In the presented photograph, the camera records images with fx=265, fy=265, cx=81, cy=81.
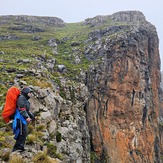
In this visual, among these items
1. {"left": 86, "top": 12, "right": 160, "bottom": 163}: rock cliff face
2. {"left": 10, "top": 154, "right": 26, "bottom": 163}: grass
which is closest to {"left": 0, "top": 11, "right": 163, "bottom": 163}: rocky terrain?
{"left": 86, "top": 12, "right": 160, "bottom": 163}: rock cliff face

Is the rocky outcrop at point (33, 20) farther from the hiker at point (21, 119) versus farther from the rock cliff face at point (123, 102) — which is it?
the hiker at point (21, 119)

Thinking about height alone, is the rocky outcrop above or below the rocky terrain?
above

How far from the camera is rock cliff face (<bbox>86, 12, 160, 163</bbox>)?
151 feet

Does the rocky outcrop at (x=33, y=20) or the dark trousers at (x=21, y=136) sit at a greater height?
the rocky outcrop at (x=33, y=20)

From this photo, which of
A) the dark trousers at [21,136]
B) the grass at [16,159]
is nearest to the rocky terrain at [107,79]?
the dark trousers at [21,136]

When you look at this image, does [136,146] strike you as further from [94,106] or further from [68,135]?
[68,135]

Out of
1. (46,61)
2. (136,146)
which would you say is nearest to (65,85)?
(46,61)

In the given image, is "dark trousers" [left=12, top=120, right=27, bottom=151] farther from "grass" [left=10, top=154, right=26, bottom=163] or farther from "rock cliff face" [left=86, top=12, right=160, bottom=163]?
"rock cliff face" [left=86, top=12, right=160, bottom=163]

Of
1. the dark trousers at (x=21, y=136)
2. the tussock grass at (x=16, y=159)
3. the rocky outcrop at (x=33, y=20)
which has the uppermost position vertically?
the rocky outcrop at (x=33, y=20)

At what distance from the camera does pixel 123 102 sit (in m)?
49.3

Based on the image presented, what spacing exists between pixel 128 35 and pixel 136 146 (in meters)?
21.5

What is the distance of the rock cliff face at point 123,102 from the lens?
1817 inches

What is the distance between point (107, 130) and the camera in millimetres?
46688

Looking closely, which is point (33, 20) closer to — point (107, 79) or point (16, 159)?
point (107, 79)
